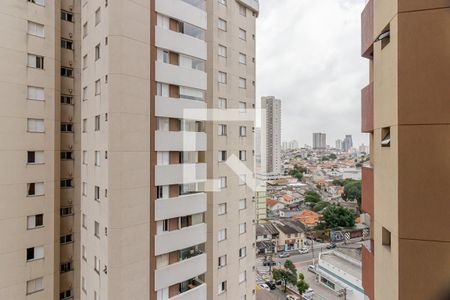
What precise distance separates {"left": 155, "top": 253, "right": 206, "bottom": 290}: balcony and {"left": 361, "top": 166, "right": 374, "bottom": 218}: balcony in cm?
659

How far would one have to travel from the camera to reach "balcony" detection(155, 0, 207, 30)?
Result: 8383 mm

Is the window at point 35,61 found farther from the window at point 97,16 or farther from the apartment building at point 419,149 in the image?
the apartment building at point 419,149

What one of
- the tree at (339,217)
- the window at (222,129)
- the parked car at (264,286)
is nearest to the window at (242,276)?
the window at (222,129)

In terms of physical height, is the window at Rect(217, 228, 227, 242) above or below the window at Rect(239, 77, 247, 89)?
below

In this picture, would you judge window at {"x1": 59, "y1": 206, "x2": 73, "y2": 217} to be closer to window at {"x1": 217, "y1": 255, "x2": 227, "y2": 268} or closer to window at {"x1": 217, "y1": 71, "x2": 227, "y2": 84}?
window at {"x1": 217, "y1": 255, "x2": 227, "y2": 268}

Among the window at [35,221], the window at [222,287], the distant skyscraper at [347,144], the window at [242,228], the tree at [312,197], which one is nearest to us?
the window at [35,221]

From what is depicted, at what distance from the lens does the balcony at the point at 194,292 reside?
873 centimetres

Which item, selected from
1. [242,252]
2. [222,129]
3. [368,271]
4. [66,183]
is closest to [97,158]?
[66,183]

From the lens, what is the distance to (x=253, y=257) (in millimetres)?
12086

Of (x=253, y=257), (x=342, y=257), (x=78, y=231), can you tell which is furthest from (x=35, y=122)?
(x=342, y=257)

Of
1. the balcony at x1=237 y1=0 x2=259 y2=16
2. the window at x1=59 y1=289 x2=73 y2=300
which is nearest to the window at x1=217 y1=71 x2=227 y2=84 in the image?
the balcony at x1=237 y1=0 x2=259 y2=16

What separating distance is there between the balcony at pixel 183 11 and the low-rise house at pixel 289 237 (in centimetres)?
3753

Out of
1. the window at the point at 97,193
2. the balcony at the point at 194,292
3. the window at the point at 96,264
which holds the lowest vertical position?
the balcony at the point at 194,292

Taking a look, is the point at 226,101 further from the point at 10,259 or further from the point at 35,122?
the point at 10,259
